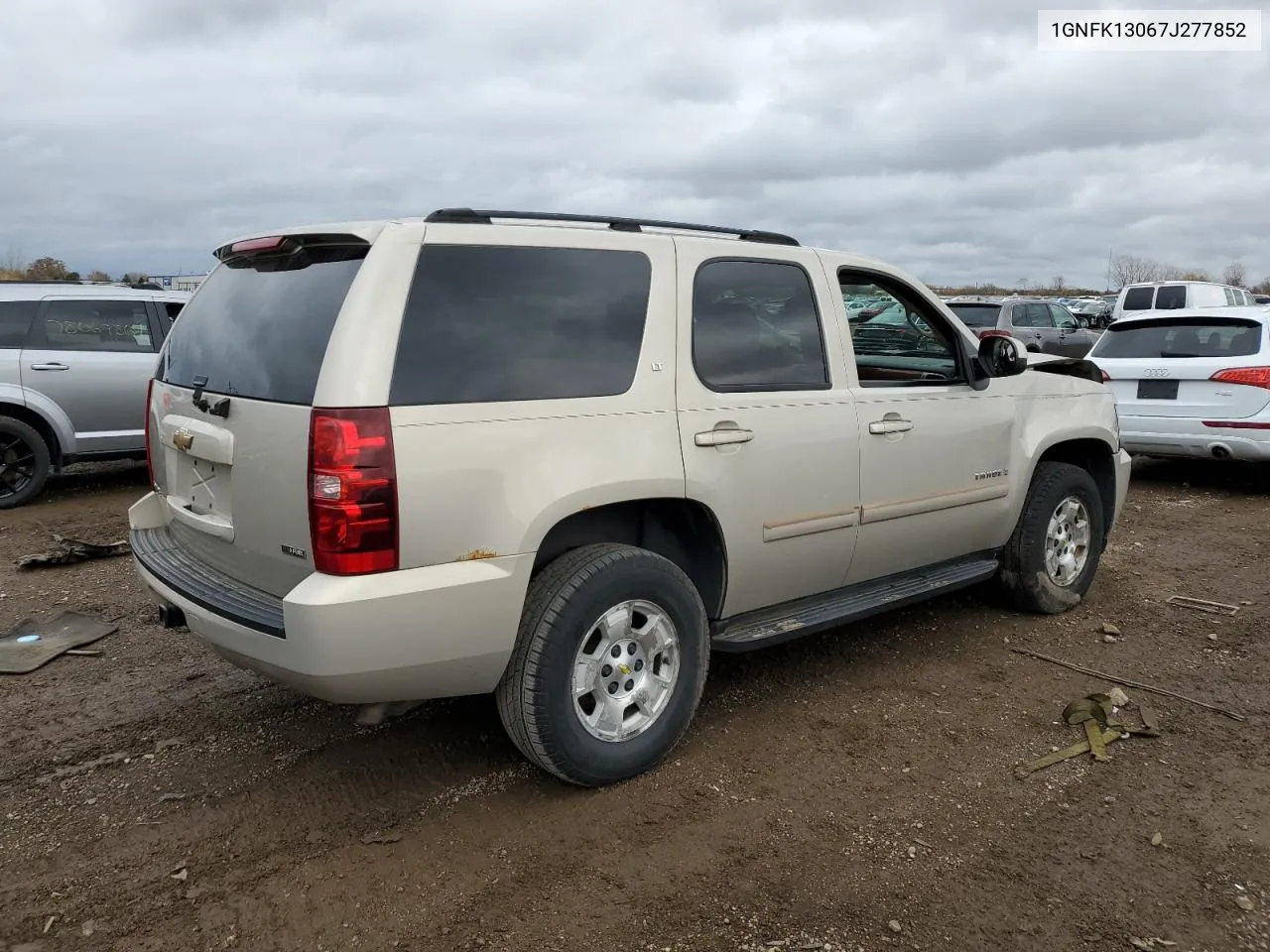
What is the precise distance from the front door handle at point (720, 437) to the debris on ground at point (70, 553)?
4.48m

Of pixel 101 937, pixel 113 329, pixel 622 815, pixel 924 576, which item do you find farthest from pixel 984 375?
pixel 113 329

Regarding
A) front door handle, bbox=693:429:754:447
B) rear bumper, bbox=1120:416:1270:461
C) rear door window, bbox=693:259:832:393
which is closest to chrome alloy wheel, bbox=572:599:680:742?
front door handle, bbox=693:429:754:447

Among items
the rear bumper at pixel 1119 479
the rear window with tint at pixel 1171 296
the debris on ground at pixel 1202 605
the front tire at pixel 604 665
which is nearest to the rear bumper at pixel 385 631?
the front tire at pixel 604 665

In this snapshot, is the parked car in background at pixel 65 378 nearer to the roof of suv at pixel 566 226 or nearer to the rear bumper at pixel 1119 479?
the roof of suv at pixel 566 226

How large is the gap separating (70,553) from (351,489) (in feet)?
15.4

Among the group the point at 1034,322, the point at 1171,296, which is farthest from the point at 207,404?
the point at 1171,296

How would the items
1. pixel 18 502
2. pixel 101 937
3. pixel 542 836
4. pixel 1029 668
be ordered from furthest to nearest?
1. pixel 18 502
2. pixel 1029 668
3. pixel 542 836
4. pixel 101 937

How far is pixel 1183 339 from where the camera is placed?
8.76 metres

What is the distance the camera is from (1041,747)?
3.78 metres

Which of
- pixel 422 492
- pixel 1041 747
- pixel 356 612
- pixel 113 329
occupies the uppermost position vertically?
pixel 113 329

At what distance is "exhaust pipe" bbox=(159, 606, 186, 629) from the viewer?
3446mm

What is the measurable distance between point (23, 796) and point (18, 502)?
565cm

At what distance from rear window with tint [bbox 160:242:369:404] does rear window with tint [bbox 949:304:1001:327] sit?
593 inches

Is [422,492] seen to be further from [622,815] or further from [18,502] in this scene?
[18,502]
